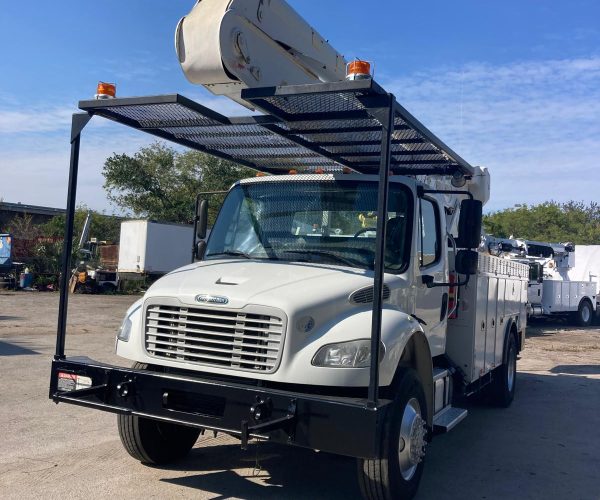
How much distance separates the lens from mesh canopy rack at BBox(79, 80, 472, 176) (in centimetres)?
429

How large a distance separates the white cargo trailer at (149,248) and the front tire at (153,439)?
899 inches

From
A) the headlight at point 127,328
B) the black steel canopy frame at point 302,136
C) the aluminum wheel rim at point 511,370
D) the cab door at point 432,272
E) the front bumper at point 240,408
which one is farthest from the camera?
the aluminum wheel rim at point 511,370

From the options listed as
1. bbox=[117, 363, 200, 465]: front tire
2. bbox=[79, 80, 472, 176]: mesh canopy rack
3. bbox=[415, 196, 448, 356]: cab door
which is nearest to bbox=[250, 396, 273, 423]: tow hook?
bbox=[117, 363, 200, 465]: front tire

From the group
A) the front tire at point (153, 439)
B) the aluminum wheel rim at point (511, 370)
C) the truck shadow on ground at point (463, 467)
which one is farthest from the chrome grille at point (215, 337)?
the aluminum wheel rim at point (511, 370)

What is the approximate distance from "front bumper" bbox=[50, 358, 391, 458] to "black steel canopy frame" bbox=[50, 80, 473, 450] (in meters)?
0.02

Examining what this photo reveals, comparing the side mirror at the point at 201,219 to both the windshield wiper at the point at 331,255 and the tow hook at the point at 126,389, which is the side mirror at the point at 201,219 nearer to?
the windshield wiper at the point at 331,255

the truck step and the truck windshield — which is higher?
the truck windshield

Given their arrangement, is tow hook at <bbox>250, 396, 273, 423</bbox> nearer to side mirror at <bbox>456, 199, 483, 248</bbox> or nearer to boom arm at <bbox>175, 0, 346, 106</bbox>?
side mirror at <bbox>456, 199, 483, 248</bbox>

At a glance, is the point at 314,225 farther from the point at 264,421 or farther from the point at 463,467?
the point at 463,467

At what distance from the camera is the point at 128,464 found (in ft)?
17.7

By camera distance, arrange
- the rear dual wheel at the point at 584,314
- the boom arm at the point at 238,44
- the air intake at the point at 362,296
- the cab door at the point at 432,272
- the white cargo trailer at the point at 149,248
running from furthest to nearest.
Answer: the white cargo trailer at the point at 149,248 → the rear dual wheel at the point at 584,314 → the cab door at the point at 432,272 → the boom arm at the point at 238,44 → the air intake at the point at 362,296

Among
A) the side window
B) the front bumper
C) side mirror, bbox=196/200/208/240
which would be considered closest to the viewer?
the front bumper

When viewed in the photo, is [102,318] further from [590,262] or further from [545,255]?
[590,262]

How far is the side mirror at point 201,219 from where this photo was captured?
6469 millimetres
